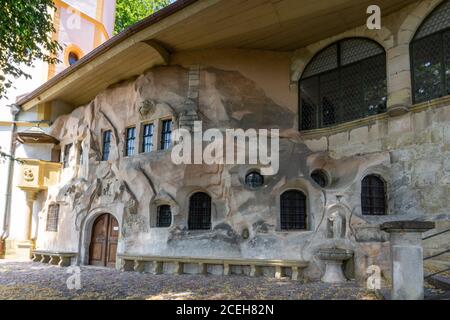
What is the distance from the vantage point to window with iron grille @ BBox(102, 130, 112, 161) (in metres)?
15.2

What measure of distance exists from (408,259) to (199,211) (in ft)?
24.4

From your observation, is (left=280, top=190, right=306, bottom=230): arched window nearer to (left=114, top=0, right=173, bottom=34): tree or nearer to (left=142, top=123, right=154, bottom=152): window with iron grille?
(left=142, top=123, right=154, bottom=152): window with iron grille

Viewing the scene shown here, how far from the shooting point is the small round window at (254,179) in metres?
11.6

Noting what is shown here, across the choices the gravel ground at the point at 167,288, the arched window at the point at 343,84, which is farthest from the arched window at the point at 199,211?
the arched window at the point at 343,84

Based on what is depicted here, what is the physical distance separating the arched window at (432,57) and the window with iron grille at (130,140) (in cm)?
951

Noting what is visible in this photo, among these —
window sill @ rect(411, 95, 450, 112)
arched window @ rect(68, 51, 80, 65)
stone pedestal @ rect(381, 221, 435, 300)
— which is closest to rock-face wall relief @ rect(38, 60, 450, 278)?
window sill @ rect(411, 95, 450, 112)

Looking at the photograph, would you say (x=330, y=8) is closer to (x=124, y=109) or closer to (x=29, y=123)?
(x=124, y=109)

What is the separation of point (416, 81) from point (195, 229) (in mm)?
7661

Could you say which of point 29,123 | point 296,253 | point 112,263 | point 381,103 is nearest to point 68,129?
point 29,123

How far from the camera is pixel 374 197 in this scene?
10164 millimetres

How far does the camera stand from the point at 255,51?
13.0 metres

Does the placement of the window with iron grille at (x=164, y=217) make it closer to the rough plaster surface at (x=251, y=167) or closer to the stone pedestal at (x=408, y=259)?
the rough plaster surface at (x=251, y=167)

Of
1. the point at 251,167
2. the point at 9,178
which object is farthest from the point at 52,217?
the point at 251,167

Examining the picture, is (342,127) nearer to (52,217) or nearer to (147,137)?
(147,137)
